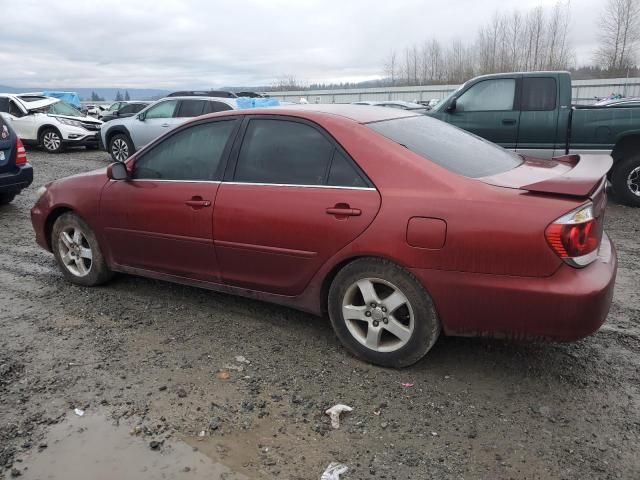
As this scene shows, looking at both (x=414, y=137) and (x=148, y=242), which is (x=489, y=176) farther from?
(x=148, y=242)

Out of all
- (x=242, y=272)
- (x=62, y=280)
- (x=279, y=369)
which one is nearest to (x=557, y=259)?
(x=279, y=369)

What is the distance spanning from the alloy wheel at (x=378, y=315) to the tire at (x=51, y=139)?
14.9m

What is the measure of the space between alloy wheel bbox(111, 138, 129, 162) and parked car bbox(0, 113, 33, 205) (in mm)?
5435

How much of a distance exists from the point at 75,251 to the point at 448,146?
3.31 m

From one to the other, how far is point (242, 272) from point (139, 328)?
916mm

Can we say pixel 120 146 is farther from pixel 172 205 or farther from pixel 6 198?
pixel 172 205

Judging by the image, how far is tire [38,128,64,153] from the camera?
15.6 meters

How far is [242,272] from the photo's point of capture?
12.2 feet

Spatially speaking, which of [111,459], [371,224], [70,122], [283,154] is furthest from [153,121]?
[111,459]

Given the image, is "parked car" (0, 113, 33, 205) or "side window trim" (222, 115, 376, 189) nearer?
"side window trim" (222, 115, 376, 189)

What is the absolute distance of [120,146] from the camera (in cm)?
1359

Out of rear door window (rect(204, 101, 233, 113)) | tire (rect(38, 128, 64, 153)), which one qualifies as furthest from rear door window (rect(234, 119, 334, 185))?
tire (rect(38, 128, 64, 153))

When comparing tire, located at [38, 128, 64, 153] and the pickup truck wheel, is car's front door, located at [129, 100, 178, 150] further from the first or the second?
the pickup truck wheel

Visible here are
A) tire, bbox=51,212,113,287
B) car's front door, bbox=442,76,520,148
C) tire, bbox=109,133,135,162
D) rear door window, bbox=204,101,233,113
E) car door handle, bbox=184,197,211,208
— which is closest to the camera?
car door handle, bbox=184,197,211,208
